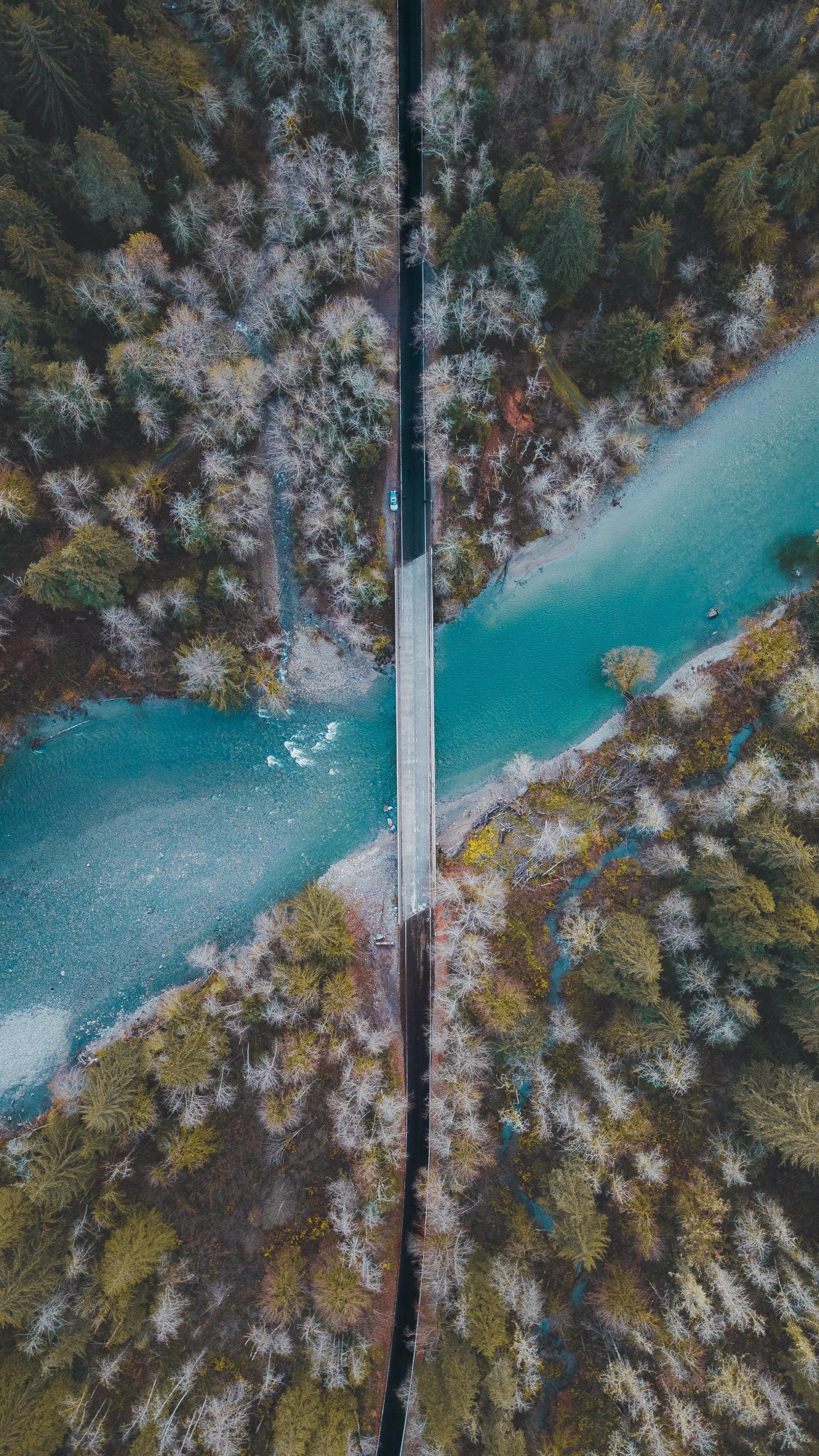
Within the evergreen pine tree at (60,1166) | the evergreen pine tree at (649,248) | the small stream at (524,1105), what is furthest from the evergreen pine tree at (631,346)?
the evergreen pine tree at (60,1166)

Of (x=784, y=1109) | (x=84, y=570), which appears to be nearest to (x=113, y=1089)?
(x=84, y=570)

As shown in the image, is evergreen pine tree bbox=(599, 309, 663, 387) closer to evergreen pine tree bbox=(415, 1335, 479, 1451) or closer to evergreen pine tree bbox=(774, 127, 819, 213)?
evergreen pine tree bbox=(774, 127, 819, 213)

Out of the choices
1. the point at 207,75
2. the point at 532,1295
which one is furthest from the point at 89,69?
the point at 532,1295

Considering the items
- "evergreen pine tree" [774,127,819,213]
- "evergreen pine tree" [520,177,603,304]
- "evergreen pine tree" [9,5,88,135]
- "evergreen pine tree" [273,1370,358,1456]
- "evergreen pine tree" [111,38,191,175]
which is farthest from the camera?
"evergreen pine tree" [774,127,819,213]

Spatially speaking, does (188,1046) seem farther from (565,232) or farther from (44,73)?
(44,73)

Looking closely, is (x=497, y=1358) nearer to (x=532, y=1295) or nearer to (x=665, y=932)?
(x=532, y=1295)

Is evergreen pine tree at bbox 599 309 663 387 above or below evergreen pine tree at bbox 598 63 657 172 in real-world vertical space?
below

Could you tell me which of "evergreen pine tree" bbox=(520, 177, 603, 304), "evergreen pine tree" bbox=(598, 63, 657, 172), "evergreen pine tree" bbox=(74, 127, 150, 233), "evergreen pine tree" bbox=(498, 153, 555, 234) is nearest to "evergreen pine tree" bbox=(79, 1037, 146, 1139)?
"evergreen pine tree" bbox=(74, 127, 150, 233)
